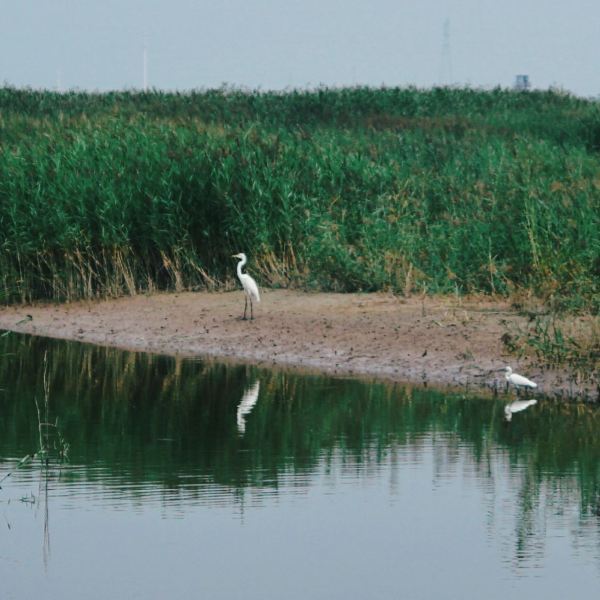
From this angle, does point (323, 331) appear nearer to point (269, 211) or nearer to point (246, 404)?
point (246, 404)

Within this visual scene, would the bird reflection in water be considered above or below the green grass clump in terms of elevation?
below

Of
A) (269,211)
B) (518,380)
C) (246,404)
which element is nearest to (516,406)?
(518,380)

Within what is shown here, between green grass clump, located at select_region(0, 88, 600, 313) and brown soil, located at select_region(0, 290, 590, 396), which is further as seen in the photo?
green grass clump, located at select_region(0, 88, 600, 313)

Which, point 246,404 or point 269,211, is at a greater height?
point 269,211

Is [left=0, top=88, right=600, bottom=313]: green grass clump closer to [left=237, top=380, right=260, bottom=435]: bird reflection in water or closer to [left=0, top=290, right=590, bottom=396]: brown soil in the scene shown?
[left=0, top=290, right=590, bottom=396]: brown soil

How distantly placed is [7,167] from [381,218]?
234 inches

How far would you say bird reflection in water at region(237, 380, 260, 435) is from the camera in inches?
509

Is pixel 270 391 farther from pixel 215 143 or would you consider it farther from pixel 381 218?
pixel 215 143

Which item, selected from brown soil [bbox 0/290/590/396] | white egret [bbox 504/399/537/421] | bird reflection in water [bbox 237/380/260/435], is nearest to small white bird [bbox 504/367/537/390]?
white egret [bbox 504/399/537/421]

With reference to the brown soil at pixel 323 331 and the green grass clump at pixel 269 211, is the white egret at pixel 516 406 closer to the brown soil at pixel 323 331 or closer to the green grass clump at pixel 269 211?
the brown soil at pixel 323 331

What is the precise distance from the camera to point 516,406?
13484 millimetres

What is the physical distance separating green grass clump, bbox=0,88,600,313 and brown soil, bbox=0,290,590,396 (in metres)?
0.56

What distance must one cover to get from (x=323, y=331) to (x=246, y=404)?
12.5 feet

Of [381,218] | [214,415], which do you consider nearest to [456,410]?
[214,415]
